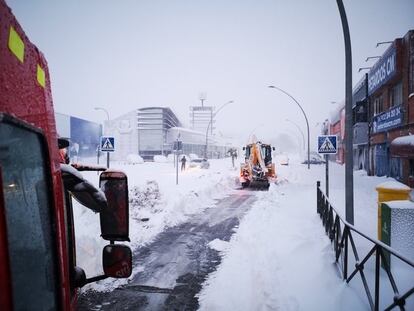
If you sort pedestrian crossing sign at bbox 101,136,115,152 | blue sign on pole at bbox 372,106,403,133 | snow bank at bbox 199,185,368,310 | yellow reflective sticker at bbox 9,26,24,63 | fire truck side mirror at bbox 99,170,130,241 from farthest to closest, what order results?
blue sign on pole at bbox 372,106,403,133, pedestrian crossing sign at bbox 101,136,115,152, snow bank at bbox 199,185,368,310, fire truck side mirror at bbox 99,170,130,241, yellow reflective sticker at bbox 9,26,24,63

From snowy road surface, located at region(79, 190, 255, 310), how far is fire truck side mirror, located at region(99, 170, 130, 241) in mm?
3296

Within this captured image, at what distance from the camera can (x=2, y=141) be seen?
1.29 metres

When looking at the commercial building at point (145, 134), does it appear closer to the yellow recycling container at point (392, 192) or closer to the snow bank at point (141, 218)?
the snow bank at point (141, 218)

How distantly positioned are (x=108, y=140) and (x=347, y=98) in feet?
31.8

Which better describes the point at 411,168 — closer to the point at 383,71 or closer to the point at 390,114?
the point at 390,114

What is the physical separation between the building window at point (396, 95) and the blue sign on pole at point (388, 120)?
755 mm

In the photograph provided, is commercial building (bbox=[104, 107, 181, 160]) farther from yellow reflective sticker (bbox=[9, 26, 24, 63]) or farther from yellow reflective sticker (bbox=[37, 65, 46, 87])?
yellow reflective sticker (bbox=[9, 26, 24, 63])

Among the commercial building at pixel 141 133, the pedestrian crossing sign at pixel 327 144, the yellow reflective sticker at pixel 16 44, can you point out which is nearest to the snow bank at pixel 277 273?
the pedestrian crossing sign at pixel 327 144

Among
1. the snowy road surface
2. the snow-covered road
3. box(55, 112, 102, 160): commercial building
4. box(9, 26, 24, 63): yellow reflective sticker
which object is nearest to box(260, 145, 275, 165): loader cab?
the snow-covered road

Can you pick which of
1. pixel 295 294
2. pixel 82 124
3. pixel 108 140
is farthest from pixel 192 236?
pixel 82 124

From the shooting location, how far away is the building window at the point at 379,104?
25.1m

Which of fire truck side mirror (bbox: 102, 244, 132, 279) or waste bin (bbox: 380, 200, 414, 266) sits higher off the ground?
fire truck side mirror (bbox: 102, 244, 132, 279)

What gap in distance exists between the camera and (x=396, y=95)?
21.7 metres

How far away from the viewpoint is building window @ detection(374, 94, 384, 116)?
25.1 meters
